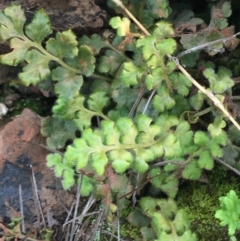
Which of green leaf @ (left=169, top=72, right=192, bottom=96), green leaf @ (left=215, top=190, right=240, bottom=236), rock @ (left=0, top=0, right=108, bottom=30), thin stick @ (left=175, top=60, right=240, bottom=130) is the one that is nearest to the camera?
green leaf @ (left=215, top=190, right=240, bottom=236)

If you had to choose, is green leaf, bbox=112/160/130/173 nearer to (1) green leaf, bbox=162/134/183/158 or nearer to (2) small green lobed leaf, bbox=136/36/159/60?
(1) green leaf, bbox=162/134/183/158

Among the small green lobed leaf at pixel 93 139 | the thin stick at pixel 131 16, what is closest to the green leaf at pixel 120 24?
the thin stick at pixel 131 16

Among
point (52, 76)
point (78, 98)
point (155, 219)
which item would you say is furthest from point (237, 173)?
point (52, 76)

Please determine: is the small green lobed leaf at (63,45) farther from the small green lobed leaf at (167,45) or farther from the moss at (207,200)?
the moss at (207,200)

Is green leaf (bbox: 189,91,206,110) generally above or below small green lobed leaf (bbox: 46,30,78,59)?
below

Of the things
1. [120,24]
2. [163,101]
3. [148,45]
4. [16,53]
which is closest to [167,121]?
[163,101]

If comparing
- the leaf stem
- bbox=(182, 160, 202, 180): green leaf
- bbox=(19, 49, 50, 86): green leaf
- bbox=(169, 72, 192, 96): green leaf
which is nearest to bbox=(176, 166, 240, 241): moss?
bbox=(182, 160, 202, 180): green leaf
